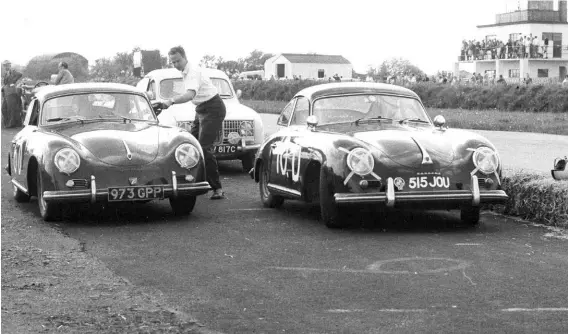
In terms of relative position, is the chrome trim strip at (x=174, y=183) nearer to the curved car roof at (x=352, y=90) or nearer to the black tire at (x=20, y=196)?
the curved car roof at (x=352, y=90)

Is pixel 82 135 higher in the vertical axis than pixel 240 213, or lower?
higher

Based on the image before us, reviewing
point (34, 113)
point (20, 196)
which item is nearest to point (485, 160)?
point (34, 113)

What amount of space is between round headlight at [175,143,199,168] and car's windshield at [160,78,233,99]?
6633 millimetres

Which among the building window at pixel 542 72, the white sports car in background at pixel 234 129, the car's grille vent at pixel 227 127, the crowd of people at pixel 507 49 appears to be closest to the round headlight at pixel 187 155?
the white sports car in background at pixel 234 129

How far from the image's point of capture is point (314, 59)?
326ft

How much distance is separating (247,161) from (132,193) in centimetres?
621

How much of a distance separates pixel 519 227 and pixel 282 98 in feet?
160

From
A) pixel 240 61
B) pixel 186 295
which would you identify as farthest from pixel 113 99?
pixel 240 61

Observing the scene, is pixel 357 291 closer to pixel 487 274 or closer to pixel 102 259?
pixel 487 274

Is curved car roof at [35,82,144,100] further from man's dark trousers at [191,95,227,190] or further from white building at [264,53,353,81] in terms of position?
white building at [264,53,353,81]

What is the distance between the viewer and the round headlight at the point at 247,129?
15830 mm

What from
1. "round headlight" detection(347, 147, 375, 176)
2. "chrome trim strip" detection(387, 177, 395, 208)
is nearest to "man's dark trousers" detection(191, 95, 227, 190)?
"round headlight" detection(347, 147, 375, 176)

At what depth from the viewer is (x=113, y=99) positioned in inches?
464

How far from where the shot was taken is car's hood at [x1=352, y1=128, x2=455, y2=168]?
930 cm
